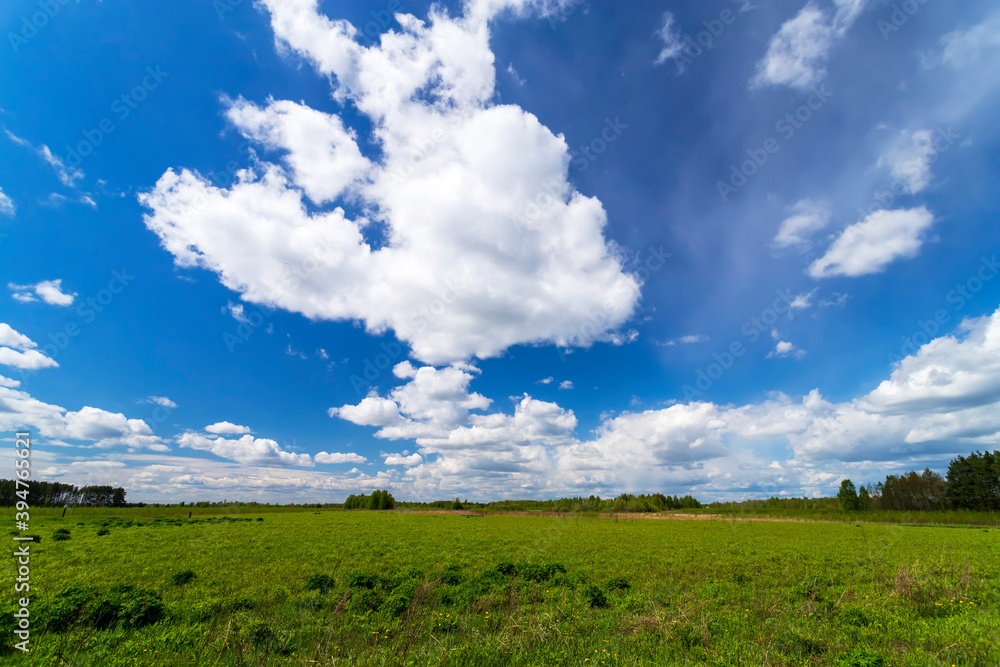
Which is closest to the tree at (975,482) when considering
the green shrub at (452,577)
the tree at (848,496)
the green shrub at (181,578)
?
the tree at (848,496)

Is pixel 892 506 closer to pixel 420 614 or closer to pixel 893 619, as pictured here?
pixel 893 619

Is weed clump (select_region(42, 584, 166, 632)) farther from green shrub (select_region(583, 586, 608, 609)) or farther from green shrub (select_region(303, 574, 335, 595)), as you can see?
green shrub (select_region(583, 586, 608, 609))

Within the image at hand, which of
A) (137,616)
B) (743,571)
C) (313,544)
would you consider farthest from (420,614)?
(313,544)

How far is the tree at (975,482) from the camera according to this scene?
71812 mm

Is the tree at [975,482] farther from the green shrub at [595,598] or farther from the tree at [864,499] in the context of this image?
the green shrub at [595,598]

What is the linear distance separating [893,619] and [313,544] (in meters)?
27.5

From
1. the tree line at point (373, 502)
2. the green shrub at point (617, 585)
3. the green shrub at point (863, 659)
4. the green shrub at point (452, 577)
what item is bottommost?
the tree line at point (373, 502)

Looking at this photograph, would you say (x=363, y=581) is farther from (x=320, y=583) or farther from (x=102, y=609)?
(x=102, y=609)

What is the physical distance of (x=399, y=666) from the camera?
22.0 feet

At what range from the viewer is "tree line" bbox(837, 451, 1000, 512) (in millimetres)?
72688

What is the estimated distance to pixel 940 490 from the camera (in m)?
79.4

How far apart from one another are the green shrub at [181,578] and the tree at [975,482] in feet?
383

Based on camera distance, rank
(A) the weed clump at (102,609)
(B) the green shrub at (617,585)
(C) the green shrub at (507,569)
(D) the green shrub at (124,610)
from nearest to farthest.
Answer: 1. (A) the weed clump at (102,609)
2. (D) the green shrub at (124,610)
3. (B) the green shrub at (617,585)
4. (C) the green shrub at (507,569)

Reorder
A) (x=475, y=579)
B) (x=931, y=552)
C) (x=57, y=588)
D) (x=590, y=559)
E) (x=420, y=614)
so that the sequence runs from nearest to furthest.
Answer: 1. (x=420, y=614)
2. (x=57, y=588)
3. (x=475, y=579)
4. (x=590, y=559)
5. (x=931, y=552)
